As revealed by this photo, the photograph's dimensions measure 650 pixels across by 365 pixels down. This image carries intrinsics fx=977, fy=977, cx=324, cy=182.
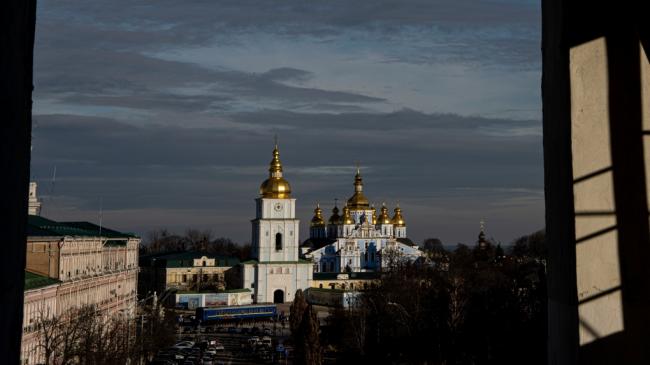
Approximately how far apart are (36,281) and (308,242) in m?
102

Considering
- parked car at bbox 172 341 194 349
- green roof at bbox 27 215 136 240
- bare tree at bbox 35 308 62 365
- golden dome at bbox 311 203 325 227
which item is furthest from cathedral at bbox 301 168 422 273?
bare tree at bbox 35 308 62 365

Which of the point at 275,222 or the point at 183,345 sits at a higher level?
the point at 275,222

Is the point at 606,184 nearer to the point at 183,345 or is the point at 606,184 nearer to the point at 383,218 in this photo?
the point at 183,345

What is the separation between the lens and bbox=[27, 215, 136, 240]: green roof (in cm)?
4672

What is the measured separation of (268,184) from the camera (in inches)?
4141

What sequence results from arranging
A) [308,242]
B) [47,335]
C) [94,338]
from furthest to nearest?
[308,242] → [94,338] → [47,335]

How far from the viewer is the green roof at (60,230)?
46.7 m

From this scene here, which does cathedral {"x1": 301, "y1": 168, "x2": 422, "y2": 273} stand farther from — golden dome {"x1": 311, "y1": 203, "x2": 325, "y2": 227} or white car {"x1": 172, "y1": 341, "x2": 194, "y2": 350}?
white car {"x1": 172, "y1": 341, "x2": 194, "y2": 350}

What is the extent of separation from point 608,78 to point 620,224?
1.06 metres

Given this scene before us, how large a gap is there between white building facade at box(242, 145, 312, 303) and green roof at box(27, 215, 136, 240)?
30858 millimetres

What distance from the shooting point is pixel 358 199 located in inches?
5394

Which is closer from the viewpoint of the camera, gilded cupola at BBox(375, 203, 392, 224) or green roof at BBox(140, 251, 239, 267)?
green roof at BBox(140, 251, 239, 267)

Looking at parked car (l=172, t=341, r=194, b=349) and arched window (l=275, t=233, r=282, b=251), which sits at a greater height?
arched window (l=275, t=233, r=282, b=251)

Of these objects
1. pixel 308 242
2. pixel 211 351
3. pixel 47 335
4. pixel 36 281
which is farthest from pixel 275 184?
pixel 47 335
